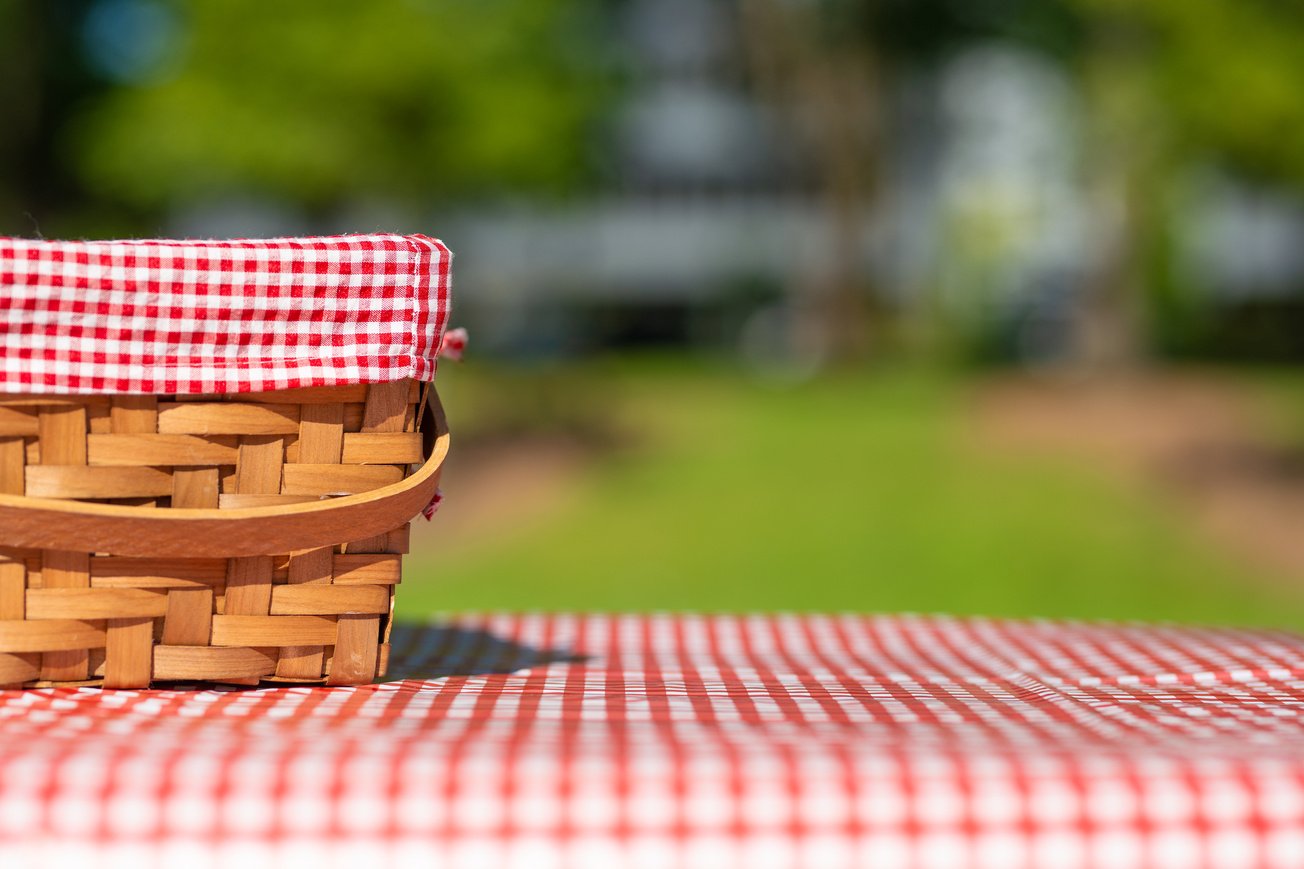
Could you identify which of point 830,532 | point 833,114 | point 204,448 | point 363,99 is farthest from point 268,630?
point 833,114

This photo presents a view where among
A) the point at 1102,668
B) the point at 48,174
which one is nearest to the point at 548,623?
the point at 1102,668

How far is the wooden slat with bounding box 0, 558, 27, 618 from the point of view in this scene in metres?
1.28

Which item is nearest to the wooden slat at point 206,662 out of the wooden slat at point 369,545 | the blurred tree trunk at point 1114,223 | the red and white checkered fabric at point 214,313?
the wooden slat at point 369,545

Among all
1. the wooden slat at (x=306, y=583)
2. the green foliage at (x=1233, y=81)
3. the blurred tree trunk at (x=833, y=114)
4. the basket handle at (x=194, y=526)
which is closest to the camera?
the basket handle at (x=194, y=526)

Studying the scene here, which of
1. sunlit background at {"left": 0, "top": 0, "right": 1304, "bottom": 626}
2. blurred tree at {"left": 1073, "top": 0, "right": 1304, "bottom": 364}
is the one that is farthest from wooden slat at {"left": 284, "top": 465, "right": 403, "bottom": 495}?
blurred tree at {"left": 1073, "top": 0, "right": 1304, "bottom": 364}

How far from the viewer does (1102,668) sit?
1670mm

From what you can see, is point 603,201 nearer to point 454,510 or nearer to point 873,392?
point 873,392

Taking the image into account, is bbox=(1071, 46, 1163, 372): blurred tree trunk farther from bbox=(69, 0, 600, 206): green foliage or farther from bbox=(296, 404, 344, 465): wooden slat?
bbox=(296, 404, 344, 465): wooden slat

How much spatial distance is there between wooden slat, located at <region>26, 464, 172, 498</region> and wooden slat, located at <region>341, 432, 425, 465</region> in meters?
0.12

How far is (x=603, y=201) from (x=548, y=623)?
30.6m

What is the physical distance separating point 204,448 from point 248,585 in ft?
0.38

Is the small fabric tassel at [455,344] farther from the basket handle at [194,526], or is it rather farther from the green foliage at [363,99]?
the green foliage at [363,99]

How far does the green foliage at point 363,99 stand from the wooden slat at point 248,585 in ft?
46.9

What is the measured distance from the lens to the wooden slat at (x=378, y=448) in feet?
4.39
